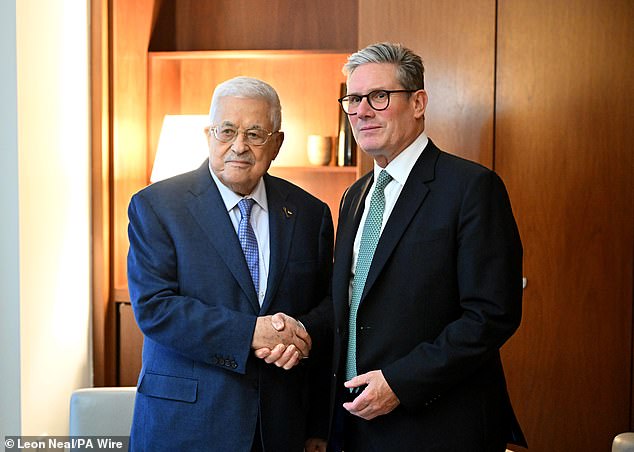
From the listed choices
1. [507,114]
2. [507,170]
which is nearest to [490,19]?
[507,114]

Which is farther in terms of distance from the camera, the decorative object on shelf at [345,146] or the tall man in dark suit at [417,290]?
the decorative object on shelf at [345,146]

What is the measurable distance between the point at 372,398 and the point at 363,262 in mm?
340

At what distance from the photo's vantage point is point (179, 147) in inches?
147

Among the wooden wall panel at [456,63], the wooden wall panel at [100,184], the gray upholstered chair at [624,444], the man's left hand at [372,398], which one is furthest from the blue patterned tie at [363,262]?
the wooden wall panel at [100,184]

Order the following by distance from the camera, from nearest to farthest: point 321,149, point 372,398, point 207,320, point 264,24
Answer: point 372,398
point 207,320
point 321,149
point 264,24

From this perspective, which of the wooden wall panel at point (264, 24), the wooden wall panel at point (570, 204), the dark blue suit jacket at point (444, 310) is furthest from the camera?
the wooden wall panel at point (264, 24)

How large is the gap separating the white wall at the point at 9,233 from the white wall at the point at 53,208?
2cm

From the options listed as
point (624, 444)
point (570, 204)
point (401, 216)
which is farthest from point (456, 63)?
point (624, 444)

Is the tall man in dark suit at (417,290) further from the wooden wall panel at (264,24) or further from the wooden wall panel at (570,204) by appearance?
the wooden wall panel at (264,24)

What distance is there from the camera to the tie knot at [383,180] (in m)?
2.18

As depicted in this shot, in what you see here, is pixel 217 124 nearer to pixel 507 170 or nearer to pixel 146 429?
pixel 146 429

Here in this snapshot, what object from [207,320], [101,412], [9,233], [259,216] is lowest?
[101,412]

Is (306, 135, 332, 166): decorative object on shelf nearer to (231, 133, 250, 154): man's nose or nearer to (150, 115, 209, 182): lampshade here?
(150, 115, 209, 182): lampshade

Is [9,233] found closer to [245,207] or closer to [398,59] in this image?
[245,207]
